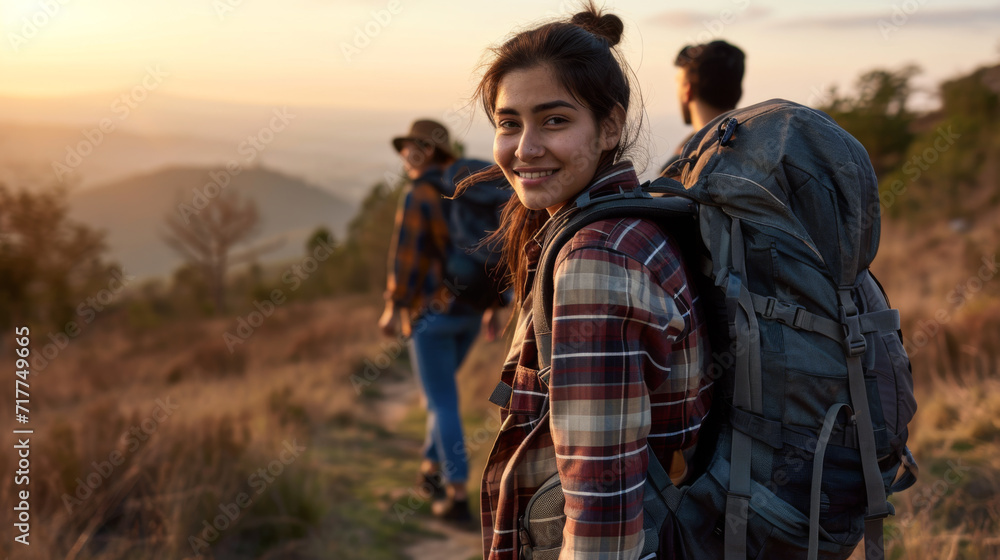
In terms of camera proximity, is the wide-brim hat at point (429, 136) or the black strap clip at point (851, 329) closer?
the black strap clip at point (851, 329)

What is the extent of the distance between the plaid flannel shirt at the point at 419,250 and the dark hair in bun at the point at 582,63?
2658 mm

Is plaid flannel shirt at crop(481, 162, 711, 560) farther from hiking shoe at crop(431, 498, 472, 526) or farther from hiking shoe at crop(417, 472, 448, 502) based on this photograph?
hiking shoe at crop(417, 472, 448, 502)

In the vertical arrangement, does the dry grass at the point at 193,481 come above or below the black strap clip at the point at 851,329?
below

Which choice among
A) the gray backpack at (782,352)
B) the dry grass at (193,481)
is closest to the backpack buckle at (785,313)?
the gray backpack at (782,352)

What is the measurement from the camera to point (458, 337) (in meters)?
4.42

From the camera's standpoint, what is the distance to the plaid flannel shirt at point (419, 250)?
4.24m

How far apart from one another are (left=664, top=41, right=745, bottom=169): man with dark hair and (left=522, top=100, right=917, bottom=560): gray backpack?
1.74 metres

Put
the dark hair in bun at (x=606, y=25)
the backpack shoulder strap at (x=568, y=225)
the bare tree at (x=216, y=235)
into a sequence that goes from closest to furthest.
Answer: the backpack shoulder strap at (x=568, y=225) < the dark hair in bun at (x=606, y=25) < the bare tree at (x=216, y=235)

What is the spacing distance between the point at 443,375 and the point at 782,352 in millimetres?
3104

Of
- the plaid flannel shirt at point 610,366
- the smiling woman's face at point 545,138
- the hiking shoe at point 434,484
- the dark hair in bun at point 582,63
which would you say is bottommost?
the hiking shoe at point 434,484

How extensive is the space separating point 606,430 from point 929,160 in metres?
16.4

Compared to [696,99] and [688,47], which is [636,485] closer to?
[696,99]

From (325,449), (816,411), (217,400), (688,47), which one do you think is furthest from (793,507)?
(217,400)

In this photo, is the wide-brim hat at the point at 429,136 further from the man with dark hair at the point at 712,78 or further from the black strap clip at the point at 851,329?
the black strap clip at the point at 851,329
